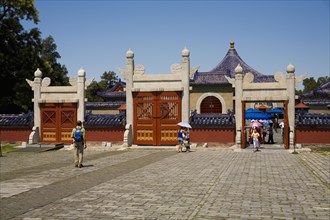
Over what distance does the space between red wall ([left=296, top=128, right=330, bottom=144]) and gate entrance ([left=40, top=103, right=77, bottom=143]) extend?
11691 millimetres

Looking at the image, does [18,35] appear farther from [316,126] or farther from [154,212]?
[154,212]

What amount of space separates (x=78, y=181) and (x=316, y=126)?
44.1 ft

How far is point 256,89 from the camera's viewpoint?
20.1 meters

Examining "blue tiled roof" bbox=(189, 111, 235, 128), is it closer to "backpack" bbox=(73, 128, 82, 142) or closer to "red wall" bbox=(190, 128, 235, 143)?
"red wall" bbox=(190, 128, 235, 143)

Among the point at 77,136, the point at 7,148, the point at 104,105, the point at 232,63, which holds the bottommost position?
the point at 7,148

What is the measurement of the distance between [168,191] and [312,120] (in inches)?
529

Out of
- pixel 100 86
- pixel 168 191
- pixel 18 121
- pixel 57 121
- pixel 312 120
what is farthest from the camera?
pixel 100 86

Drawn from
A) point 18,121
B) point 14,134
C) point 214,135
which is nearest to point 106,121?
point 18,121

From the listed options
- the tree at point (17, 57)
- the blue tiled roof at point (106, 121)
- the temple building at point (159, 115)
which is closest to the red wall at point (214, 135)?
the temple building at point (159, 115)

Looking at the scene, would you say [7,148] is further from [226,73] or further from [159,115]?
[226,73]

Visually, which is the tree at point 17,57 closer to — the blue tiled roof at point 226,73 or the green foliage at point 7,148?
the green foliage at point 7,148

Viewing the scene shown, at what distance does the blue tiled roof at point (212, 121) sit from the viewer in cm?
2084

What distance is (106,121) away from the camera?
73.1 ft

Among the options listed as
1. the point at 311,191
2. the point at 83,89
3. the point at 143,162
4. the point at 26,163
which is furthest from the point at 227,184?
the point at 83,89
